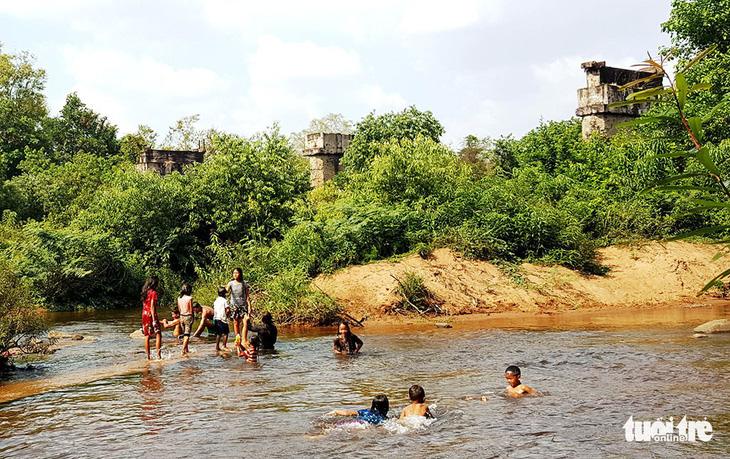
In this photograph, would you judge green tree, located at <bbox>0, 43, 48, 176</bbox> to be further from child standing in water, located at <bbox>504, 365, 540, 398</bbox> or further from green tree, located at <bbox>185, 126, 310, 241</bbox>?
child standing in water, located at <bbox>504, 365, 540, 398</bbox>

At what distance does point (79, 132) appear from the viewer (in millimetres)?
56094

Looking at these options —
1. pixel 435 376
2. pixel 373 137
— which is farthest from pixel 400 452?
pixel 373 137

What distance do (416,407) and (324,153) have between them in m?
25.1

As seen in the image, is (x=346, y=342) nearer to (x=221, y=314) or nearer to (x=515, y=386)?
(x=221, y=314)

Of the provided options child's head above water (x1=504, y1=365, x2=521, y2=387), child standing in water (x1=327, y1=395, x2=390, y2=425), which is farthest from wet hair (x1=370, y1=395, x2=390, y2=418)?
child's head above water (x1=504, y1=365, x2=521, y2=387)

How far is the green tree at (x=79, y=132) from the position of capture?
181 feet

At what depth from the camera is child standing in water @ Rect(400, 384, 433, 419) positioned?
32.4 feet

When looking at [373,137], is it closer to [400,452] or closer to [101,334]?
[101,334]

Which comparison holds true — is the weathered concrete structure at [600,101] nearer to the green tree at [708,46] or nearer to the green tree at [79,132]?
the green tree at [708,46]

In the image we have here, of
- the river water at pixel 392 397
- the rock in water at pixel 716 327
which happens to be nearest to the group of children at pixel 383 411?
the river water at pixel 392 397

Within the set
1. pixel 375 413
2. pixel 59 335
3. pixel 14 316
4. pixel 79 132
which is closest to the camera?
pixel 375 413

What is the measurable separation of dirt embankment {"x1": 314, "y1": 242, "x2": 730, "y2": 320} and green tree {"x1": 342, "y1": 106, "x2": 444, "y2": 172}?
1130cm

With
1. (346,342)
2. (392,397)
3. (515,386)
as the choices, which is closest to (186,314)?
(346,342)

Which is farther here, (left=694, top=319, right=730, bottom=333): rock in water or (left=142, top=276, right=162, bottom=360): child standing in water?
(left=694, top=319, right=730, bottom=333): rock in water
